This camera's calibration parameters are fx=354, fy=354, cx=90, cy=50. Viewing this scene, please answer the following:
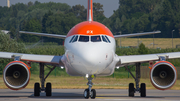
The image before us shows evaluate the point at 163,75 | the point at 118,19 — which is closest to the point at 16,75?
the point at 163,75

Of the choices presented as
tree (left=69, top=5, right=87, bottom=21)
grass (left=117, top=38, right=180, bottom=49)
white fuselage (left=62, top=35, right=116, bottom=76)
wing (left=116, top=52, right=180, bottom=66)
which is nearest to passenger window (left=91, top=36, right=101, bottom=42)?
white fuselage (left=62, top=35, right=116, bottom=76)

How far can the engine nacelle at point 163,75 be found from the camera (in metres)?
16.3

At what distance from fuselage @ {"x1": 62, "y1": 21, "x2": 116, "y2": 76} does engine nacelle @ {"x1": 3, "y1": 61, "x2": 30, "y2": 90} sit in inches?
83.0

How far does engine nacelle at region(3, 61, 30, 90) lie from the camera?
16.4 m

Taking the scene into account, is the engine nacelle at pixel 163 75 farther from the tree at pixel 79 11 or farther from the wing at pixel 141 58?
the tree at pixel 79 11

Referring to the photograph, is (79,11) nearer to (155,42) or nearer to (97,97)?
(155,42)

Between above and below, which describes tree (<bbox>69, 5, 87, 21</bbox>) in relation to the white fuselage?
above

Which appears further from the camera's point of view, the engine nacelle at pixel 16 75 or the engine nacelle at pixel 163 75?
the engine nacelle at pixel 16 75

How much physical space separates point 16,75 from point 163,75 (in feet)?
22.7

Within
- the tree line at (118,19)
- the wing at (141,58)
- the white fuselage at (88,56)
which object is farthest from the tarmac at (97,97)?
the tree line at (118,19)

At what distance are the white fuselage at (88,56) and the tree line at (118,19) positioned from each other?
75721mm

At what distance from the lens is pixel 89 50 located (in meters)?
13.8

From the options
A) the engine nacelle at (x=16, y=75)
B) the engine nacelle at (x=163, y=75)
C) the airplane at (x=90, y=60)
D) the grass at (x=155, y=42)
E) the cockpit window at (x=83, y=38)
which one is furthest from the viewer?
the grass at (x=155, y=42)

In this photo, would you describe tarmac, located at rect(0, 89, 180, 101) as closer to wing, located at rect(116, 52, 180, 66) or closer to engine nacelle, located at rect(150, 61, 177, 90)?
engine nacelle, located at rect(150, 61, 177, 90)
